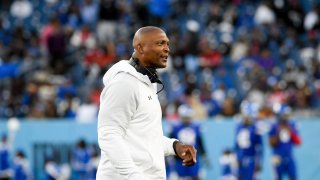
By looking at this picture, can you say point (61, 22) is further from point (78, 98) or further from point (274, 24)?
point (274, 24)

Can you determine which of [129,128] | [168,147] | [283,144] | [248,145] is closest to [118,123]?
[129,128]

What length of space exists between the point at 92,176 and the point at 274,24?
610 centimetres

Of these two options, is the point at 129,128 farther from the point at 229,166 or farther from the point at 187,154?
the point at 229,166

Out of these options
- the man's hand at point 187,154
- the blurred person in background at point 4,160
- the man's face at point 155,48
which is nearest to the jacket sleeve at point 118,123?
the man's face at point 155,48

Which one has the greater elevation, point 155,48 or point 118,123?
point 155,48

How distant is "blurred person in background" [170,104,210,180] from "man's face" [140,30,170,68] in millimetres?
10008

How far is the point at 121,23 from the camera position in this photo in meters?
19.0

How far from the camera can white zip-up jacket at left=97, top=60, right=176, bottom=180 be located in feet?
14.3

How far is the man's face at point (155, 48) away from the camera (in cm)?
456

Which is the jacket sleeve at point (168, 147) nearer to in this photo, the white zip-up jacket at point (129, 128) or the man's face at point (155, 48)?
the white zip-up jacket at point (129, 128)

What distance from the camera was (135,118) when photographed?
4516 millimetres

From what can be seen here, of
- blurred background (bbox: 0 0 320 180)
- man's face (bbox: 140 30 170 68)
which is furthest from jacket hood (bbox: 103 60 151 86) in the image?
blurred background (bbox: 0 0 320 180)

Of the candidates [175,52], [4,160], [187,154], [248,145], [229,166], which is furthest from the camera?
[175,52]

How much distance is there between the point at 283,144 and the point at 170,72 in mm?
3499
